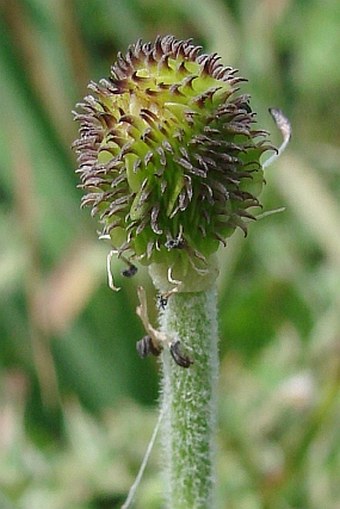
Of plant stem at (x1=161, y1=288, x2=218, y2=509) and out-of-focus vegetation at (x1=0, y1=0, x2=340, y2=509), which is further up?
out-of-focus vegetation at (x1=0, y1=0, x2=340, y2=509)

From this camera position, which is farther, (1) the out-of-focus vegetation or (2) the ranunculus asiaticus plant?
(1) the out-of-focus vegetation

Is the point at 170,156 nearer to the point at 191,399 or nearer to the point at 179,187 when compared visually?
the point at 179,187

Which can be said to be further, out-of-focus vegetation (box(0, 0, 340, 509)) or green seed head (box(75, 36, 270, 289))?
out-of-focus vegetation (box(0, 0, 340, 509))

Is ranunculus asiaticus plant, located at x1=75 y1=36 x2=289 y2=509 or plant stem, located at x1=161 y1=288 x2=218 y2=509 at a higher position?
ranunculus asiaticus plant, located at x1=75 y1=36 x2=289 y2=509

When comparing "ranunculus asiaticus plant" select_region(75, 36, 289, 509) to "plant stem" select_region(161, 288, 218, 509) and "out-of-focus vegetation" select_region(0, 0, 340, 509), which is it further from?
"out-of-focus vegetation" select_region(0, 0, 340, 509)

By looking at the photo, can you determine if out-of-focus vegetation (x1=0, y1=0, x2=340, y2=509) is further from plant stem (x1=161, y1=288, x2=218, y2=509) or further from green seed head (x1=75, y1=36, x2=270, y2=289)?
green seed head (x1=75, y1=36, x2=270, y2=289)

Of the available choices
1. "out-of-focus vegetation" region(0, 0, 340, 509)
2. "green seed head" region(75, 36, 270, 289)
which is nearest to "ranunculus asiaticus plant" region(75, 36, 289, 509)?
"green seed head" region(75, 36, 270, 289)

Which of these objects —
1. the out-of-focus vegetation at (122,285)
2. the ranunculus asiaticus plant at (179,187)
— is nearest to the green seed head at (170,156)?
the ranunculus asiaticus plant at (179,187)

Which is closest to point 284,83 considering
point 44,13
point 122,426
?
point 44,13
